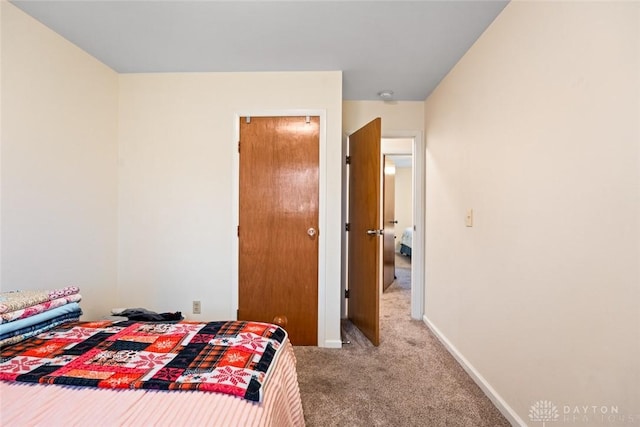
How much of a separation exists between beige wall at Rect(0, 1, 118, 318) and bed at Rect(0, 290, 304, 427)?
944 mm

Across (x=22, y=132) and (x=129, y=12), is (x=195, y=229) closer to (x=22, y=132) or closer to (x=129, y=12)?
(x=22, y=132)

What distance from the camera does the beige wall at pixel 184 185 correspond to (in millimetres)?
2408

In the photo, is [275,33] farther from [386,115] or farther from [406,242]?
[406,242]

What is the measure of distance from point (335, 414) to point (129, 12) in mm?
2656

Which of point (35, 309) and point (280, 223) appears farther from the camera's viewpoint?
point (280, 223)

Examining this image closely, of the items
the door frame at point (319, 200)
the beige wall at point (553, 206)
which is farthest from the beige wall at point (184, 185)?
the beige wall at point (553, 206)

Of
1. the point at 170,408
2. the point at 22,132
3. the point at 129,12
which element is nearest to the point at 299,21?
the point at 129,12

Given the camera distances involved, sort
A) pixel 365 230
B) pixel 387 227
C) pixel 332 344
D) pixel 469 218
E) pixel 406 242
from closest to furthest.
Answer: pixel 469 218 → pixel 332 344 → pixel 365 230 → pixel 387 227 → pixel 406 242

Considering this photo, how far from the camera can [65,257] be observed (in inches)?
77.5

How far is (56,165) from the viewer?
189 cm

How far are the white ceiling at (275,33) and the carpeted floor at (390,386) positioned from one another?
231cm

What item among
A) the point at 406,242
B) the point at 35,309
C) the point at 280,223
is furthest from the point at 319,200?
the point at 406,242

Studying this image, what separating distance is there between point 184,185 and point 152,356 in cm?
176

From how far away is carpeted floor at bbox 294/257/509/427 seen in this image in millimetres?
1549
